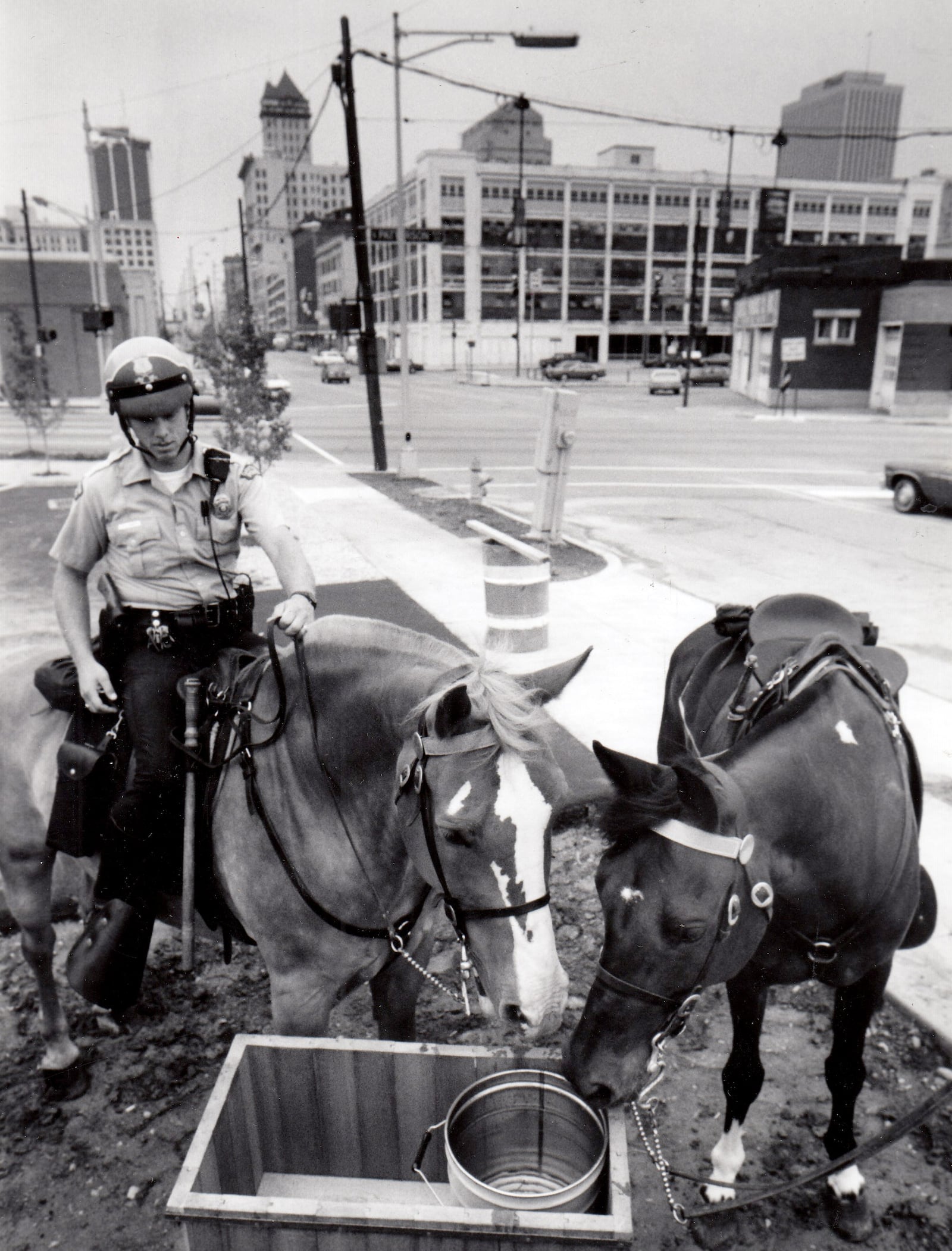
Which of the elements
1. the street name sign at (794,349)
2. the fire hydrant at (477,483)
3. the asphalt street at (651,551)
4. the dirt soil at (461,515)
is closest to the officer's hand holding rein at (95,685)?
the asphalt street at (651,551)

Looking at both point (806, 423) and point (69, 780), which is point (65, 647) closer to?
point (69, 780)

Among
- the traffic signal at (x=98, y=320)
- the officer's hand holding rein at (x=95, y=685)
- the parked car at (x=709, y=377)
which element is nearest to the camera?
the officer's hand holding rein at (x=95, y=685)

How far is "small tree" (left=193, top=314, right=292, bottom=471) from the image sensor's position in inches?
622

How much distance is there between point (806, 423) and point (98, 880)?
128ft

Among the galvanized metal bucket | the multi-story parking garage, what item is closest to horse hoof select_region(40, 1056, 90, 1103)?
the galvanized metal bucket

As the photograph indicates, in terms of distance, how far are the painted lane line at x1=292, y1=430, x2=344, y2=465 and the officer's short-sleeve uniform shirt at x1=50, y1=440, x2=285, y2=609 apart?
21466 mm

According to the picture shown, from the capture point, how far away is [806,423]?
3791cm

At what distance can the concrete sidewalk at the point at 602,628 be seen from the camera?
486 cm

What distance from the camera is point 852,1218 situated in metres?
3.19

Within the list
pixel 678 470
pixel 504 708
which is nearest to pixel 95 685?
pixel 504 708

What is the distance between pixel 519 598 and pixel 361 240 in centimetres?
1527

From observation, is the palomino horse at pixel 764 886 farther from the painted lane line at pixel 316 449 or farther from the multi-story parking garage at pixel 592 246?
the multi-story parking garage at pixel 592 246

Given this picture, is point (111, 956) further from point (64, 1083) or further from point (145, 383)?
point (145, 383)

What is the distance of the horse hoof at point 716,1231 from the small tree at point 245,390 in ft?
47.6
